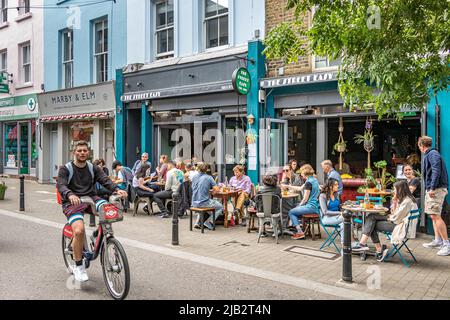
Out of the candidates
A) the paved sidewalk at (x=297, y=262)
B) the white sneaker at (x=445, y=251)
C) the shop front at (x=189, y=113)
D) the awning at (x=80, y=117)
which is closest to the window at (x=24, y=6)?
the awning at (x=80, y=117)

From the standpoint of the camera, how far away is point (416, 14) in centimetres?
520

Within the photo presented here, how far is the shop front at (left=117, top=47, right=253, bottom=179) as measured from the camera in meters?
12.8

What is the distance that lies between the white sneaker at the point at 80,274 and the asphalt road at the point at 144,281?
5.5 inches

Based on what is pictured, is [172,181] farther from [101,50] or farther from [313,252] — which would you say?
[101,50]

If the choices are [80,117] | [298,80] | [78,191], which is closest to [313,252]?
[78,191]

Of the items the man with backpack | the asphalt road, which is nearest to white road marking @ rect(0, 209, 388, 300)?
the asphalt road

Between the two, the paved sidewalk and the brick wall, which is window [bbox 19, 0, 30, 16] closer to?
the brick wall

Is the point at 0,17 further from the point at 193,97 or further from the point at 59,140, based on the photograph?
the point at 193,97

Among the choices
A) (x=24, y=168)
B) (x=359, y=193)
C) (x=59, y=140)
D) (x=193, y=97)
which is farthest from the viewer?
(x=24, y=168)

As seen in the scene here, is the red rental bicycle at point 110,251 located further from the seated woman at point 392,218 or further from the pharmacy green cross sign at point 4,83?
the pharmacy green cross sign at point 4,83

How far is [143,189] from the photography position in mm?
11141

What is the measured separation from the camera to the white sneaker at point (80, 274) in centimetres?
520
